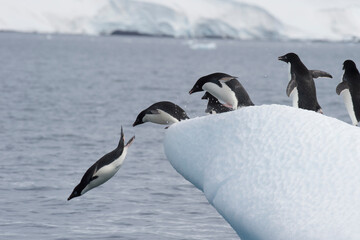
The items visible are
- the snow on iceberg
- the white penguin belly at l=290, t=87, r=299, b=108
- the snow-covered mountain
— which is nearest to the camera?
the snow on iceberg

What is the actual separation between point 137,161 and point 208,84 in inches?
270

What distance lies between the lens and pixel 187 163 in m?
5.53

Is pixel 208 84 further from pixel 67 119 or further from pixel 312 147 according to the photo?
pixel 67 119

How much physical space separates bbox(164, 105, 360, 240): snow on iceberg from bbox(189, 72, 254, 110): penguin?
3.66 feet

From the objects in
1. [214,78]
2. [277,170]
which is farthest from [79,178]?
[277,170]

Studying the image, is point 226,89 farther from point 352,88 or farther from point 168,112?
point 352,88

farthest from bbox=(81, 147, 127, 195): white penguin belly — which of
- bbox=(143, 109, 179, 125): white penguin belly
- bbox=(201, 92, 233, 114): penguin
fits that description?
bbox=(201, 92, 233, 114): penguin

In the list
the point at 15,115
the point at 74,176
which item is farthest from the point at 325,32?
the point at 74,176

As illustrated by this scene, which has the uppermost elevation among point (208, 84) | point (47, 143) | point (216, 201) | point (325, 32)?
point (208, 84)

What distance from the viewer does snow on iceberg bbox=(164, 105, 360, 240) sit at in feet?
15.1

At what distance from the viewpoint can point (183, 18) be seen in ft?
347

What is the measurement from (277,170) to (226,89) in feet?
6.24

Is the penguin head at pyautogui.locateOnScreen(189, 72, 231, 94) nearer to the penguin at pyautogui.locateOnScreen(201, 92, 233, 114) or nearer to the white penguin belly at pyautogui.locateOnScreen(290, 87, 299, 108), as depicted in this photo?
the penguin at pyautogui.locateOnScreen(201, 92, 233, 114)

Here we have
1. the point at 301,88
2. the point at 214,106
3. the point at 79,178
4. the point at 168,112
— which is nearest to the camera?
the point at 168,112
